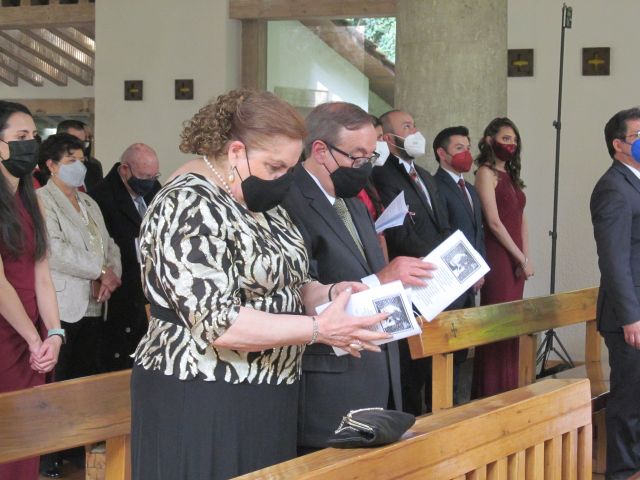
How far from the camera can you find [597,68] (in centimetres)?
766

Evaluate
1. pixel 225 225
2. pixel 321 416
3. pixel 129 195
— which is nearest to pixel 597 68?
pixel 129 195

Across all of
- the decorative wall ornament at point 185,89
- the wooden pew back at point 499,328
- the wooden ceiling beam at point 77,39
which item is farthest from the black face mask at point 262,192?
the wooden ceiling beam at point 77,39

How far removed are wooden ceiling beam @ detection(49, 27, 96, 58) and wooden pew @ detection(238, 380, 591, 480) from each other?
408 inches

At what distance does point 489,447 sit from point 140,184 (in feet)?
13.3

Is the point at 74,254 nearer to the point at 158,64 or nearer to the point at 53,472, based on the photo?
the point at 53,472

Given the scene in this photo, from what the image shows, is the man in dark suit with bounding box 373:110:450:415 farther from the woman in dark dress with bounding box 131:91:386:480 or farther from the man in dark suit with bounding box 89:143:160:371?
the woman in dark dress with bounding box 131:91:386:480

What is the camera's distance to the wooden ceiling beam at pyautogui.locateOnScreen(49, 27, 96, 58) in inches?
480

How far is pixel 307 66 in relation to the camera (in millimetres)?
8961

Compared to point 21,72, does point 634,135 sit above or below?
below

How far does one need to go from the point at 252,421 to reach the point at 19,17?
8.86m

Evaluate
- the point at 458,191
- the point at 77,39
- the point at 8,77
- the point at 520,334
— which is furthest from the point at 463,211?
the point at 8,77

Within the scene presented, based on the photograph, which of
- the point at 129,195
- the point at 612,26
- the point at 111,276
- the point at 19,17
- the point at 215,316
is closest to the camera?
the point at 215,316

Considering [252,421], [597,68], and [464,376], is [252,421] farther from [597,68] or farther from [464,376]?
[597,68]

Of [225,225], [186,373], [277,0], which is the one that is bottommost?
[186,373]
